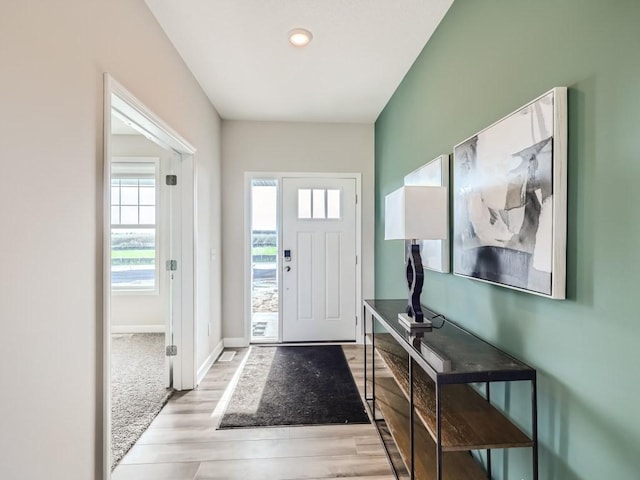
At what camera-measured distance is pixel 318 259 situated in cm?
366

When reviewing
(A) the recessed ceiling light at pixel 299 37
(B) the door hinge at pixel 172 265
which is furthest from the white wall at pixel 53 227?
(B) the door hinge at pixel 172 265

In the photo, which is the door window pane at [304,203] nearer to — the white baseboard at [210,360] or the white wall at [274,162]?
the white wall at [274,162]

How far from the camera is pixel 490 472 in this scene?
4.56 ft

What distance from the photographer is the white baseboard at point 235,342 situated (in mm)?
3525

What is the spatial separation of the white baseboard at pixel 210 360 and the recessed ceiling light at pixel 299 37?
2739 millimetres

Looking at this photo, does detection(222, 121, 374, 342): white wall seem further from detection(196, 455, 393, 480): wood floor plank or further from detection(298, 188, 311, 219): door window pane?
detection(196, 455, 393, 480): wood floor plank

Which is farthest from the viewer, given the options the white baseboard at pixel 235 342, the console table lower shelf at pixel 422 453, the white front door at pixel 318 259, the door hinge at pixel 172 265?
the white front door at pixel 318 259

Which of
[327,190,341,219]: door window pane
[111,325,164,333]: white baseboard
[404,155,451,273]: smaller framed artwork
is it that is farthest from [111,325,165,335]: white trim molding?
[404,155,451,273]: smaller framed artwork

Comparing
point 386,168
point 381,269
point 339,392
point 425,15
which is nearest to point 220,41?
point 425,15

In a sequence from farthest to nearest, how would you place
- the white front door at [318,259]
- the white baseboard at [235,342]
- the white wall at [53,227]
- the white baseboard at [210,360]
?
1. the white front door at [318,259]
2. the white baseboard at [235,342]
3. the white baseboard at [210,360]
4. the white wall at [53,227]

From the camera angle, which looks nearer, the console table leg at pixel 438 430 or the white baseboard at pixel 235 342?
the console table leg at pixel 438 430

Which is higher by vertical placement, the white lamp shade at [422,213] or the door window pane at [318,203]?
the door window pane at [318,203]

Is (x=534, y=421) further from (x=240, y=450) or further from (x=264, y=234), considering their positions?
(x=264, y=234)

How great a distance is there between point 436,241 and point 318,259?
1.94m
